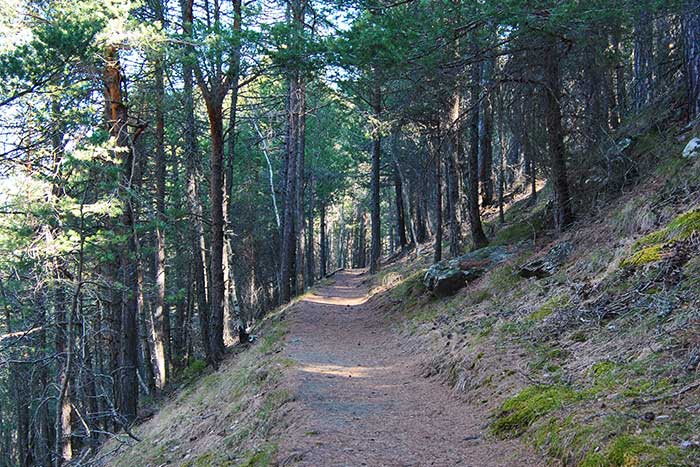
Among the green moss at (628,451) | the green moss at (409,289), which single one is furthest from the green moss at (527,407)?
the green moss at (409,289)

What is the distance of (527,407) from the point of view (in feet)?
15.2

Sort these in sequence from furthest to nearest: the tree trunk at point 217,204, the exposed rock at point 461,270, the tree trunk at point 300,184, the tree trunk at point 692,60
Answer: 1. the tree trunk at point 300,184
2. the exposed rock at point 461,270
3. the tree trunk at point 217,204
4. the tree trunk at point 692,60

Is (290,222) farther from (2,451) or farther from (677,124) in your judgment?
(2,451)

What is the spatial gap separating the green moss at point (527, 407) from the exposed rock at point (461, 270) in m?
6.63

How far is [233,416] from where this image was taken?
7.05m

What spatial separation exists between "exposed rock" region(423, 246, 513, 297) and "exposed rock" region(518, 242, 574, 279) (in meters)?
1.98

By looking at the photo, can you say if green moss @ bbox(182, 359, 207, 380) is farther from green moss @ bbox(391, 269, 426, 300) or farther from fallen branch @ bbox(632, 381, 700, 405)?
fallen branch @ bbox(632, 381, 700, 405)

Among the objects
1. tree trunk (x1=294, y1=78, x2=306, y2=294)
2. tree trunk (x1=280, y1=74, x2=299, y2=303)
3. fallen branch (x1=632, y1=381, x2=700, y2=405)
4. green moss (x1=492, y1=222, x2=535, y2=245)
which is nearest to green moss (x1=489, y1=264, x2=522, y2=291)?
green moss (x1=492, y1=222, x2=535, y2=245)

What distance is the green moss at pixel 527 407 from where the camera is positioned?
171 inches

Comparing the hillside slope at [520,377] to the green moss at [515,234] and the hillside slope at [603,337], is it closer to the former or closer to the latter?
the hillside slope at [603,337]

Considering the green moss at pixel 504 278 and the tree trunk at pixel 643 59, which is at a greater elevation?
the tree trunk at pixel 643 59

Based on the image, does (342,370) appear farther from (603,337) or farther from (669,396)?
(669,396)

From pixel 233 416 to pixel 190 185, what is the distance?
11088 mm

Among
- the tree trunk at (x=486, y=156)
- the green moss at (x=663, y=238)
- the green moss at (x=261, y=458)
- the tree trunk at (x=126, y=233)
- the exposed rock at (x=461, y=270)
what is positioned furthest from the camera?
the tree trunk at (x=486, y=156)
